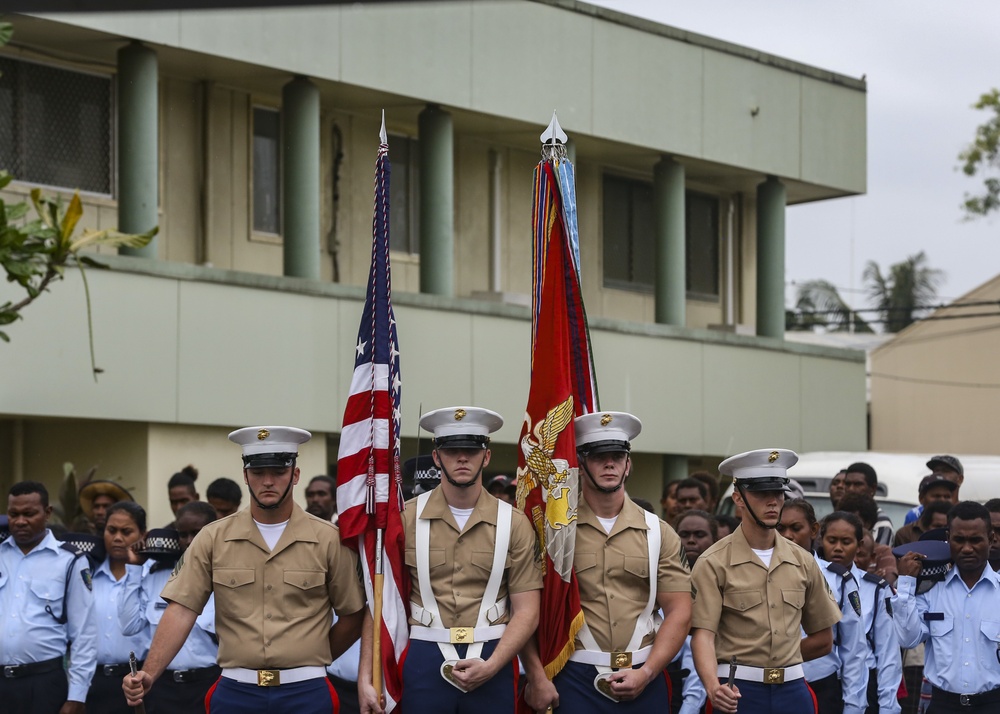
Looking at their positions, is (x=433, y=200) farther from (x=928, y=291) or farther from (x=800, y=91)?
(x=928, y=291)

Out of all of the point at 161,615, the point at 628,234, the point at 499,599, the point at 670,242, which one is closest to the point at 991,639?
the point at 499,599

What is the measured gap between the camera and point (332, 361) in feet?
56.6

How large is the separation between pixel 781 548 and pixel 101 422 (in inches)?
420

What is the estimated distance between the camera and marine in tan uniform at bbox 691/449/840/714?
6.59 meters

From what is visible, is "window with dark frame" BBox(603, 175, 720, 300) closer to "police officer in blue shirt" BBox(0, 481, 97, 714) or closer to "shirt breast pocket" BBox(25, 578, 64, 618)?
"police officer in blue shirt" BBox(0, 481, 97, 714)

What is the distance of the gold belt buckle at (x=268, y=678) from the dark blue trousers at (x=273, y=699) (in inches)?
0.8

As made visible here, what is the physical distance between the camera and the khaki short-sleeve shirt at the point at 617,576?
249 inches

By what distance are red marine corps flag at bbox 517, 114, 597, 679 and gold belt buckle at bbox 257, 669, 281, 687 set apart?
1.11 metres

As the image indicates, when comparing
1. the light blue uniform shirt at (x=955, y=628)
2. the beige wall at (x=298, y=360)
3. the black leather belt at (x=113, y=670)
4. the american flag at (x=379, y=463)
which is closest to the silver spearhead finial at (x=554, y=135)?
the american flag at (x=379, y=463)

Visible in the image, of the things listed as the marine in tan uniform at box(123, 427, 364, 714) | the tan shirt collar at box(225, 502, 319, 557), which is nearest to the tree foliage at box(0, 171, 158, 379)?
the marine in tan uniform at box(123, 427, 364, 714)

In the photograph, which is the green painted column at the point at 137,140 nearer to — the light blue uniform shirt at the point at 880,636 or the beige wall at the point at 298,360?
the beige wall at the point at 298,360

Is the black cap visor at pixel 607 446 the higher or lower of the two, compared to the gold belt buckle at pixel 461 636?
higher

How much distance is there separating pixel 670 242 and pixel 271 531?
52.8 ft

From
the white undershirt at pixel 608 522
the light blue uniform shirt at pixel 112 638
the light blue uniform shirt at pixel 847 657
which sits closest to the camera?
the white undershirt at pixel 608 522
